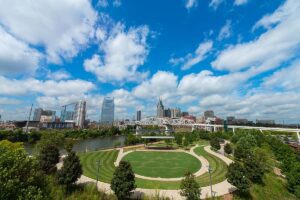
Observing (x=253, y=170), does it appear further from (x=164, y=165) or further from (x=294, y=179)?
(x=164, y=165)

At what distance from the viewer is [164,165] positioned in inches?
1768

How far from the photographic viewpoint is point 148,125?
184750 millimetres

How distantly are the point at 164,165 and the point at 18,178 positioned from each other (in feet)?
109

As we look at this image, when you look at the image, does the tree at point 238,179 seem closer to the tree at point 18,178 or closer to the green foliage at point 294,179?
the green foliage at point 294,179

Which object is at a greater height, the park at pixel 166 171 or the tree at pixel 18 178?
the tree at pixel 18 178

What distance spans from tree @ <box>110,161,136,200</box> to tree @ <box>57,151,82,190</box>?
7360mm

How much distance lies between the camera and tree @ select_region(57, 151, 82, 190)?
27805 mm

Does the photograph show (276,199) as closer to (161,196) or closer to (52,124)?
(161,196)

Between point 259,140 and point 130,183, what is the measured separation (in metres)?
65.5

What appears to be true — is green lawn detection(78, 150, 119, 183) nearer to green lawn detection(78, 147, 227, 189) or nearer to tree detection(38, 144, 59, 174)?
green lawn detection(78, 147, 227, 189)

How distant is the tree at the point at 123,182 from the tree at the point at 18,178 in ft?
29.2

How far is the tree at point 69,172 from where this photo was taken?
2780 cm

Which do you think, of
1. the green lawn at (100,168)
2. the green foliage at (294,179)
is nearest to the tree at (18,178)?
the green lawn at (100,168)

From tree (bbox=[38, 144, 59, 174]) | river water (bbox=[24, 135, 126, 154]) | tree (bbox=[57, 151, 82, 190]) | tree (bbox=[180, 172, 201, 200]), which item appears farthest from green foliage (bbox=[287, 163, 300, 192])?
river water (bbox=[24, 135, 126, 154])
